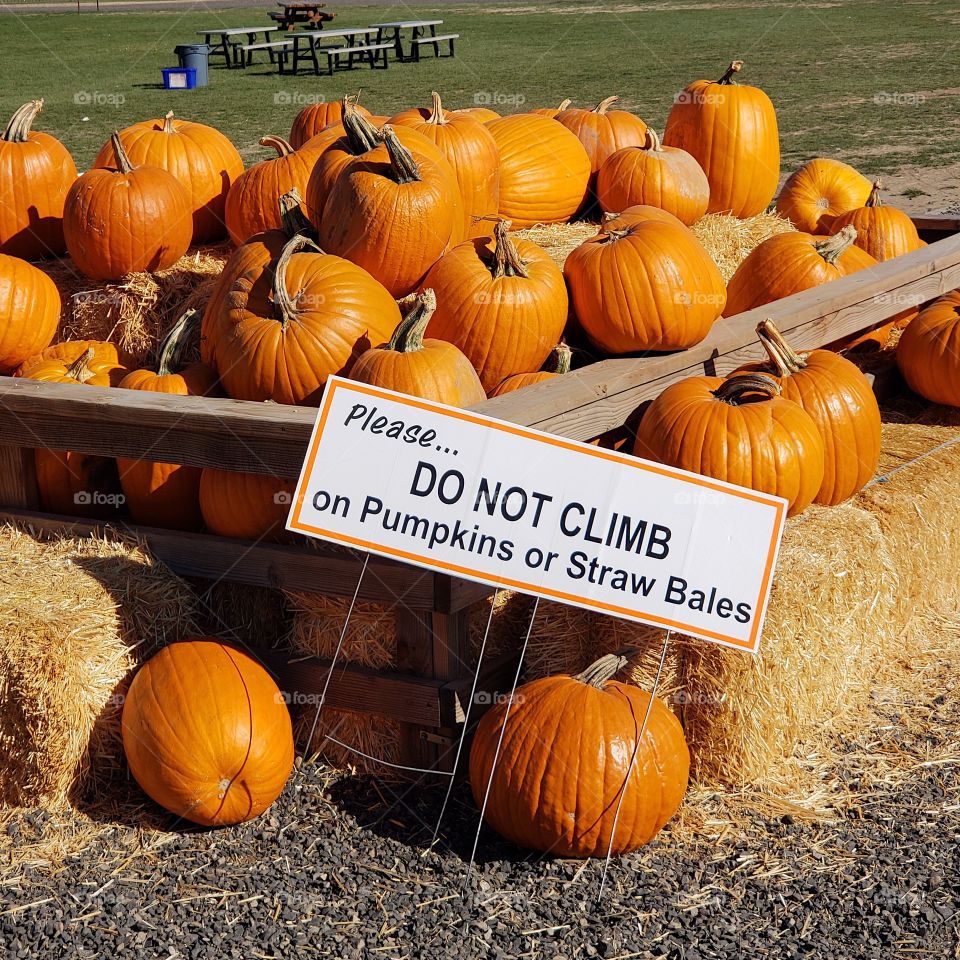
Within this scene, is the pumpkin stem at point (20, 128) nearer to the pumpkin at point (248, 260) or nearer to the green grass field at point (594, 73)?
the pumpkin at point (248, 260)

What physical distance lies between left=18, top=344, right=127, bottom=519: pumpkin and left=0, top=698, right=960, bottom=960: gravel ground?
1.04 meters

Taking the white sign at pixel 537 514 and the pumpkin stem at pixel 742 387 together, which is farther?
the pumpkin stem at pixel 742 387

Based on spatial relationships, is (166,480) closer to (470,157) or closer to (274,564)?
(274,564)

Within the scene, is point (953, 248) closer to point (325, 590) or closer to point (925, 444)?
point (925, 444)

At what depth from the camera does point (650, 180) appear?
5.02m

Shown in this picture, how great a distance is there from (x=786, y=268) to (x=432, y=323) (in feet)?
5.96

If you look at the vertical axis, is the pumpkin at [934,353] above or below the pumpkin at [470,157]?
Answer: below

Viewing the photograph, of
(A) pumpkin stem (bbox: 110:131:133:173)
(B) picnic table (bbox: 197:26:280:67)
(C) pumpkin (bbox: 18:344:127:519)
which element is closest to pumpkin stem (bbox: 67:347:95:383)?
(C) pumpkin (bbox: 18:344:127:519)

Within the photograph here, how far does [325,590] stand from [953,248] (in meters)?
3.53

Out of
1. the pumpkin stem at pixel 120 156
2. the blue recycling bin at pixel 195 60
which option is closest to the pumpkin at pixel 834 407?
the pumpkin stem at pixel 120 156

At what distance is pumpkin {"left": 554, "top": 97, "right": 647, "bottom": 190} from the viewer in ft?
17.6

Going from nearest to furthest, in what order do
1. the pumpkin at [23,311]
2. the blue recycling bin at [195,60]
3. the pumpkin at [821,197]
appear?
the pumpkin at [23,311] → the pumpkin at [821,197] → the blue recycling bin at [195,60]

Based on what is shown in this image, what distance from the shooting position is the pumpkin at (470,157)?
4.39 metres

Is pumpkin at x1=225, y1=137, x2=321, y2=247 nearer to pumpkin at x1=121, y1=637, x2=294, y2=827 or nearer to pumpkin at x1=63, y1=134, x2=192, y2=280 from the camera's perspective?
pumpkin at x1=63, y1=134, x2=192, y2=280
